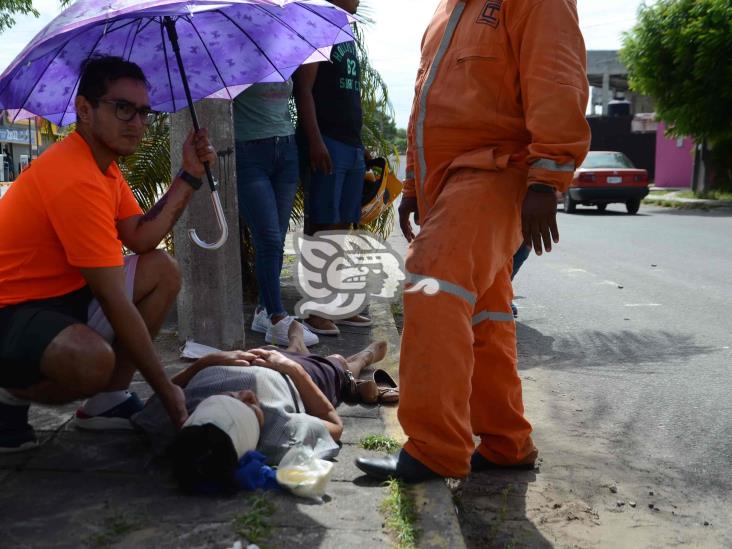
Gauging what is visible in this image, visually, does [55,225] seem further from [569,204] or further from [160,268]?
[569,204]

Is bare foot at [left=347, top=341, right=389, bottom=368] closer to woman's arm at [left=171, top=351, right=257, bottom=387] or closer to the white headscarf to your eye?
woman's arm at [left=171, top=351, right=257, bottom=387]

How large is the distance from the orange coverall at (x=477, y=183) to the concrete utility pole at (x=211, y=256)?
5.36 ft

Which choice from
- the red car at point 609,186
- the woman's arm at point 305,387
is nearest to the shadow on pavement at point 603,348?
the woman's arm at point 305,387

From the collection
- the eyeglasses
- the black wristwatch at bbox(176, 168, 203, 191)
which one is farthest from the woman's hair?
the eyeglasses

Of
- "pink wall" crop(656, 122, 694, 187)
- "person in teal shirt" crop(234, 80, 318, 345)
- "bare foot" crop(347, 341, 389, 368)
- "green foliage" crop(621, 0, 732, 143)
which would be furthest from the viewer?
"pink wall" crop(656, 122, 694, 187)

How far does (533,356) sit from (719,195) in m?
20.3

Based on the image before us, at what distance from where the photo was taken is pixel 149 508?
2.65 metres

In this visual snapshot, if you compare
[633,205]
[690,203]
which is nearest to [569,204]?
[633,205]

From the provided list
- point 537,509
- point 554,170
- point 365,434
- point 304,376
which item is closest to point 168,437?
point 304,376

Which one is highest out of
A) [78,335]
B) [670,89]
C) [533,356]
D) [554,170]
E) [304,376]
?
[670,89]

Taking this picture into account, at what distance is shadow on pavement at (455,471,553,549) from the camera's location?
283cm

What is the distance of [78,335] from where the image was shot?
295cm

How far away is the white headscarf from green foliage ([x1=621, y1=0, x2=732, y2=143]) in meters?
20.8

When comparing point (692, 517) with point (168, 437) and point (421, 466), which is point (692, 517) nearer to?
point (421, 466)
